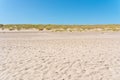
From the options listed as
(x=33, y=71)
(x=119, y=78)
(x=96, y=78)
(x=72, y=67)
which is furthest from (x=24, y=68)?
(x=119, y=78)

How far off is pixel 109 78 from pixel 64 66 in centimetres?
163

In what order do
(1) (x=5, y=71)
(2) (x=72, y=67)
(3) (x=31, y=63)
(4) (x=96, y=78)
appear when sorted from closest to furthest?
1. (4) (x=96, y=78)
2. (1) (x=5, y=71)
3. (2) (x=72, y=67)
4. (3) (x=31, y=63)

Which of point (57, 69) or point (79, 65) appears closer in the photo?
point (57, 69)

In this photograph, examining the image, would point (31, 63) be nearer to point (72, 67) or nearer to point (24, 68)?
point (24, 68)

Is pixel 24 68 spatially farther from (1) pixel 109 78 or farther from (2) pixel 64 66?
(1) pixel 109 78

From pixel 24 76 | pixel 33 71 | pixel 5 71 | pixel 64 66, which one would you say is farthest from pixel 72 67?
pixel 5 71

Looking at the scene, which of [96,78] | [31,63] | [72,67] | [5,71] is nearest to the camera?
[96,78]

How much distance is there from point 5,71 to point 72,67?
204 cm

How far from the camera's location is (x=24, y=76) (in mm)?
5000

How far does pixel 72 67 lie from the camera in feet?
19.4

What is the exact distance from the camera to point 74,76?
5004 mm

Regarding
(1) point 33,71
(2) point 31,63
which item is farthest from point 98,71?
(2) point 31,63

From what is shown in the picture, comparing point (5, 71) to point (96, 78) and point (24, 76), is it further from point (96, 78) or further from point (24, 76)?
point (96, 78)

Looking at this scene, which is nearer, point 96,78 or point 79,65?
point 96,78
